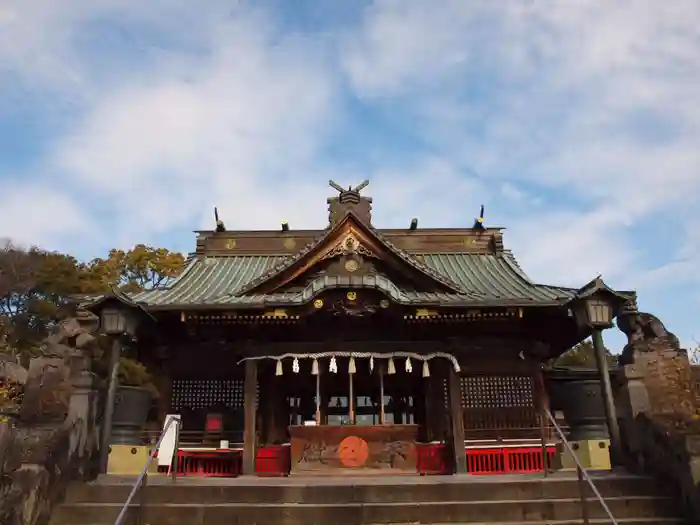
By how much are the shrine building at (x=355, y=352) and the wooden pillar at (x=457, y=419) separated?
0.10 ft

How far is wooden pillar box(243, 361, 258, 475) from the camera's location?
1315cm

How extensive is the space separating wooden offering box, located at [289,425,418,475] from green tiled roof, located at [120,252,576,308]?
117 inches

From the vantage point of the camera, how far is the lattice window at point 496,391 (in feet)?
47.3

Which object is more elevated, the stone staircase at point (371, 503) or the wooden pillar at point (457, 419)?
the wooden pillar at point (457, 419)

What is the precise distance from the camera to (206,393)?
48.5 feet

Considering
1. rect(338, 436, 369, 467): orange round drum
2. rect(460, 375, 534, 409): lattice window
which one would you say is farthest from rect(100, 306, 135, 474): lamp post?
rect(460, 375, 534, 409): lattice window

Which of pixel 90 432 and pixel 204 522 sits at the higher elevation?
pixel 90 432

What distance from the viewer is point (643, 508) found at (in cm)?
920

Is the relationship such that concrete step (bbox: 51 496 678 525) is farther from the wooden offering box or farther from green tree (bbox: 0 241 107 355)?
green tree (bbox: 0 241 107 355)

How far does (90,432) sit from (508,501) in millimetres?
8069

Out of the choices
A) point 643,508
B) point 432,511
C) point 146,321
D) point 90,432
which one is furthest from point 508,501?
point 146,321

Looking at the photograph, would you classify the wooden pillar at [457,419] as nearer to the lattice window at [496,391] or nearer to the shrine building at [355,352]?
the shrine building at [355,352]

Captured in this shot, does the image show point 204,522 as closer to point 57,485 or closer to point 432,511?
point 57,485

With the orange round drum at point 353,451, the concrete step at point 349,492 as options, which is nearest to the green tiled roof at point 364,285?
the orange round drum at point 353,451
